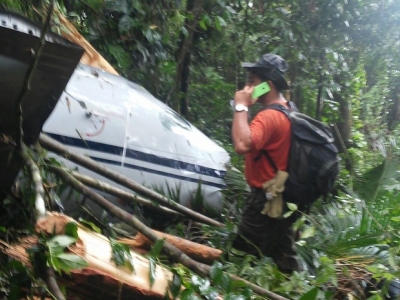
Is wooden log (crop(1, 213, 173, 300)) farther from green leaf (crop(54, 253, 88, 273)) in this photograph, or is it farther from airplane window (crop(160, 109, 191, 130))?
airplane window (crop(160, 109, 191, 130))

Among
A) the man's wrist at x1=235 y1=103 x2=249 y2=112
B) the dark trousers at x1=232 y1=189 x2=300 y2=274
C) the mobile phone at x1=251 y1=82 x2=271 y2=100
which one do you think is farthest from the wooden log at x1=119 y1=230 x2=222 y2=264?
the mobile phone at x1=251 y1=82 x2=271 y2=100

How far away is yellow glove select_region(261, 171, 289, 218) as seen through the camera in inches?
177

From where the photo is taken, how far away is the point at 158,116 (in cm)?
600

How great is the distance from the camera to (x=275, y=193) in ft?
14.7

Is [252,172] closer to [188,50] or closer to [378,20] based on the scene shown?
[188,50]

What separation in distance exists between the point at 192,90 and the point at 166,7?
86.7 inches

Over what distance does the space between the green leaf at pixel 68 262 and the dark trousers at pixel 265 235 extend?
2.18 metres

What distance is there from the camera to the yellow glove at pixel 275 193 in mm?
4496

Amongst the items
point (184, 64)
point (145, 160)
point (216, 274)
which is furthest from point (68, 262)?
point (184, 64)

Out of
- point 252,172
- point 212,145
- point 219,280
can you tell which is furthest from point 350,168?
point 219,280

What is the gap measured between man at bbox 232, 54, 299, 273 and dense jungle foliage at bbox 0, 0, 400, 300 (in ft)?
0.72

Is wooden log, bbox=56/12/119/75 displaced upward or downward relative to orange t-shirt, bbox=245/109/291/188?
upward

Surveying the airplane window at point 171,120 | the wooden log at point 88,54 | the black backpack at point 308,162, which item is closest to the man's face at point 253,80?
the black backpack at point 308,162

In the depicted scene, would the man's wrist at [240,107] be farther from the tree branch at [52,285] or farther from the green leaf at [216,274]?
the tree branch at [52,285]
